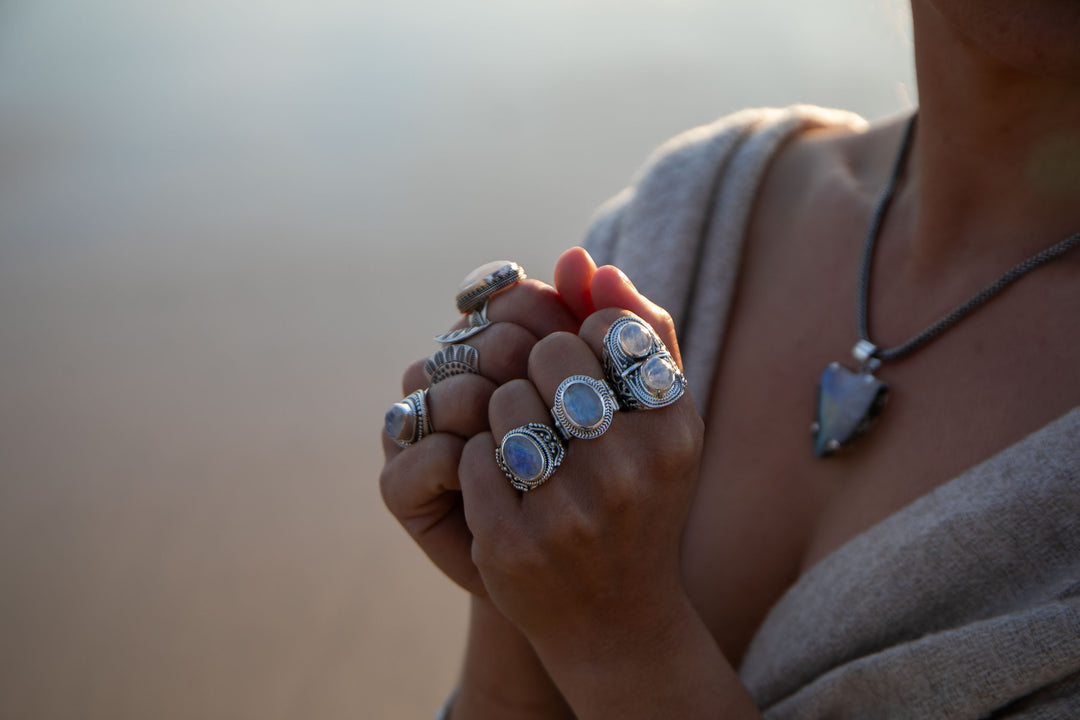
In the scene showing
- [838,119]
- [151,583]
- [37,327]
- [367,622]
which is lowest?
[367,622]

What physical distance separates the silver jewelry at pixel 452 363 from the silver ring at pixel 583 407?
135 mm

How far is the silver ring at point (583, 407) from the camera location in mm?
655

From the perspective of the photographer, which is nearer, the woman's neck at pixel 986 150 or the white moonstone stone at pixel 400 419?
the white moonstone stone at pixel 400 419

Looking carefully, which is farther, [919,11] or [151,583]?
[151,583]

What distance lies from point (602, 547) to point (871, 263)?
2.22 ft

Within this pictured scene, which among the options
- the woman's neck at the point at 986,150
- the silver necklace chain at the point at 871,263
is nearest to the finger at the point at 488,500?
the silver necklace chain at the point at 871,263

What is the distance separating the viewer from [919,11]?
3.04 feet

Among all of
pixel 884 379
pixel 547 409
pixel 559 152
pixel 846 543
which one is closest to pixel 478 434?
pixel 547 409

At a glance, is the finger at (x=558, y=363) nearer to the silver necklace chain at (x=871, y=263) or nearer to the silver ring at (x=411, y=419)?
the silver ring at (x=411, y=419)

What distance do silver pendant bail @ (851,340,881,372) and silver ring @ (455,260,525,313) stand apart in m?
0.51

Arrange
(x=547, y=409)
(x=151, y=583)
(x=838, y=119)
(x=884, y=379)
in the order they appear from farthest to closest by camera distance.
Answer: (x=151, y=583), (x=838, y=119), (x=884, y=379), (x=547, y=409)

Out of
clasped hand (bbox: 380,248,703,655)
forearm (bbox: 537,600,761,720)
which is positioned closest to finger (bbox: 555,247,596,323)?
clasped hand (bbox: 380,248,703,655)

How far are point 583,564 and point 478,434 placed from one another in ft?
Result: 0.50

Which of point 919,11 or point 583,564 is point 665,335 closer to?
point 583,564
